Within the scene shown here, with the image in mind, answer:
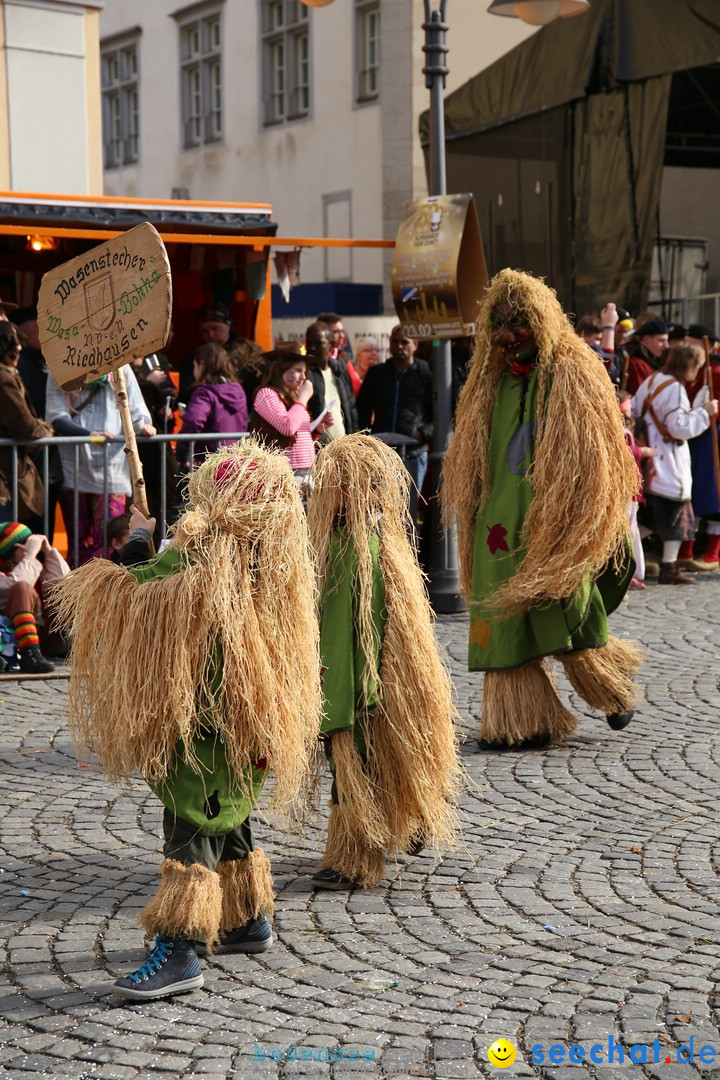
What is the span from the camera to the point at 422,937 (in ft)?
13.6

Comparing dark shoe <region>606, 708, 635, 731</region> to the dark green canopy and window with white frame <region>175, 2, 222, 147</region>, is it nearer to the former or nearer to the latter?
the dark green canopy

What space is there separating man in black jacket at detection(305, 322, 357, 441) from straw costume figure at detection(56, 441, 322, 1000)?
6.20 meters

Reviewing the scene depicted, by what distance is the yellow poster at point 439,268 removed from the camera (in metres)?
9.32

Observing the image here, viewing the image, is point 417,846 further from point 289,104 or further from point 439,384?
point 289,104

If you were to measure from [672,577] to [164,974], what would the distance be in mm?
8065

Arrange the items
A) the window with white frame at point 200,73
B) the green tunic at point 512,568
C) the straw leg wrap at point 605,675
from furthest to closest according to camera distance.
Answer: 1. the window with white frame at point 200,73
2. the straw leg wrap at point 605,675
3. the green tunic at point 512,568

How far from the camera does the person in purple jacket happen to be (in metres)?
8.95

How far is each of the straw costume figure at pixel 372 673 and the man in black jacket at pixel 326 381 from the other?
5.51 metres

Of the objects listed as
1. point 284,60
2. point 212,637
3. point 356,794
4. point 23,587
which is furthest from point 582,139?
point 212,637

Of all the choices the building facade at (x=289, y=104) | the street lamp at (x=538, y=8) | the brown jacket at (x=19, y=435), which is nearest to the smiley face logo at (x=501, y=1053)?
the brown jacket at (x=19, y=435)

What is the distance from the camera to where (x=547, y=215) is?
50.1 feet

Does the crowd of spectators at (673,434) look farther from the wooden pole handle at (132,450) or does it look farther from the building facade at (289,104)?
the building facade at (289,104)

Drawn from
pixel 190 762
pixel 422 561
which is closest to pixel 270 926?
pixel 190 762

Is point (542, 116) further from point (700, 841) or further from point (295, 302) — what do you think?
point (700, 841)
